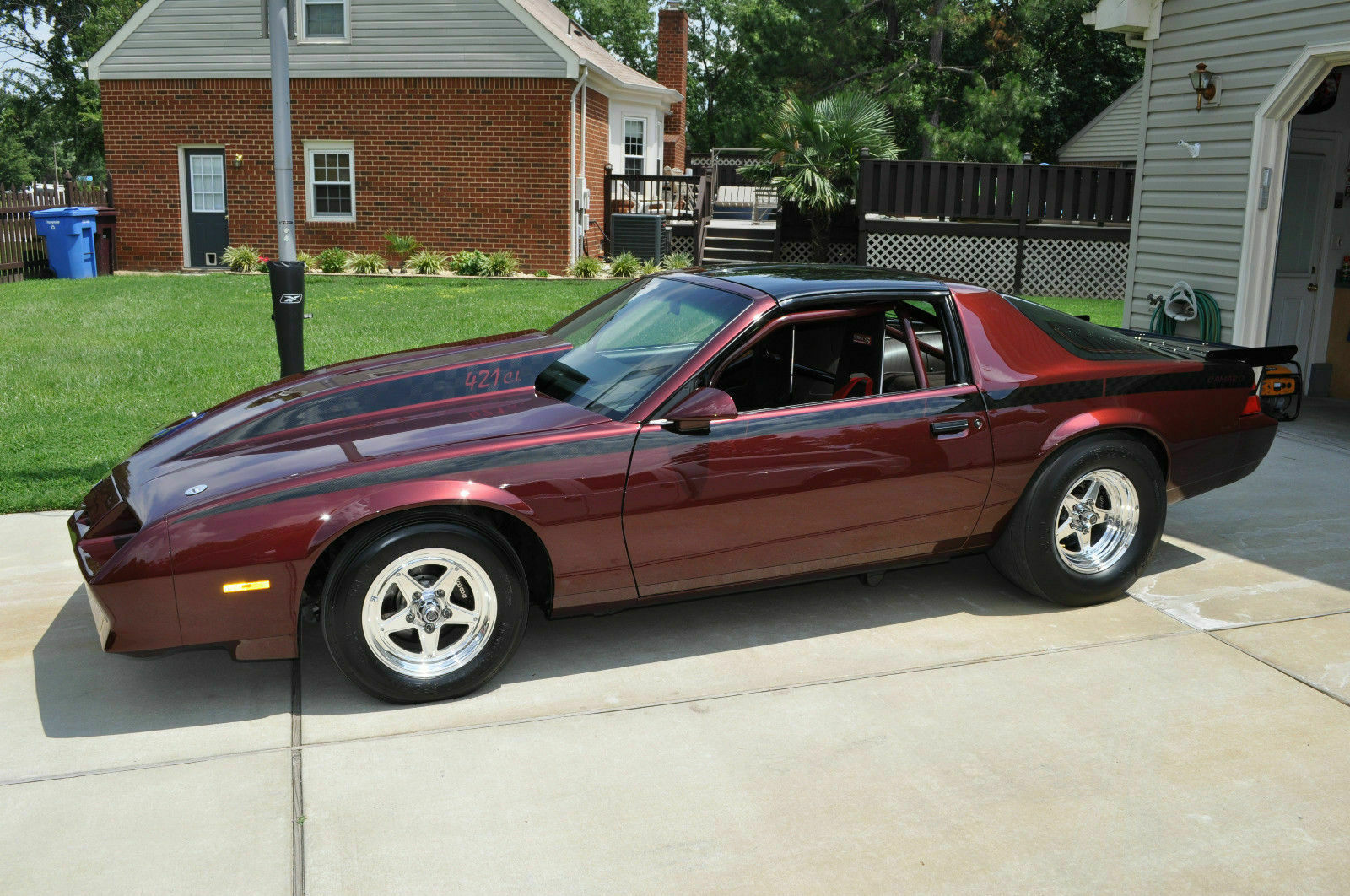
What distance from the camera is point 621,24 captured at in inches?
2202

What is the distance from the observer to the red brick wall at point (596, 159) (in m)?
21.8

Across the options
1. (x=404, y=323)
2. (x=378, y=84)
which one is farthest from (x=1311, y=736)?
(x=378, y=84)

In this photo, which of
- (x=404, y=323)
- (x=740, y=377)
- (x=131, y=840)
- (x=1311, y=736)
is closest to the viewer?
(x=131, y=840)

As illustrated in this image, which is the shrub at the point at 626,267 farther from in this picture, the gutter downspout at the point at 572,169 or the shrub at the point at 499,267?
the shrub at the point at 499,267

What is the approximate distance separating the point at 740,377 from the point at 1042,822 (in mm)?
2274

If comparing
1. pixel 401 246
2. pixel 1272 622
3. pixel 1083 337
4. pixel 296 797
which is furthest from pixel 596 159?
pixel 296 797

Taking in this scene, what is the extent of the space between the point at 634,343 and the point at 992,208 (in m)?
14.8

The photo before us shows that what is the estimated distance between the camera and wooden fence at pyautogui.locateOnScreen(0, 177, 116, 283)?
17766 mm

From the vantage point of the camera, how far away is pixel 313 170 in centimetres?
2125

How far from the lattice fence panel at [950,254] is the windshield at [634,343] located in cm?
1397

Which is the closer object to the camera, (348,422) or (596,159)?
(348,422)

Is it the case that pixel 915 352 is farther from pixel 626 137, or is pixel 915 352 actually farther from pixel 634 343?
pixel 626 137

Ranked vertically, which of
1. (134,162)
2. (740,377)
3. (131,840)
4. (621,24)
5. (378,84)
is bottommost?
(131,840)

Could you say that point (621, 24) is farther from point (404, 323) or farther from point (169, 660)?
point (169, 660)
